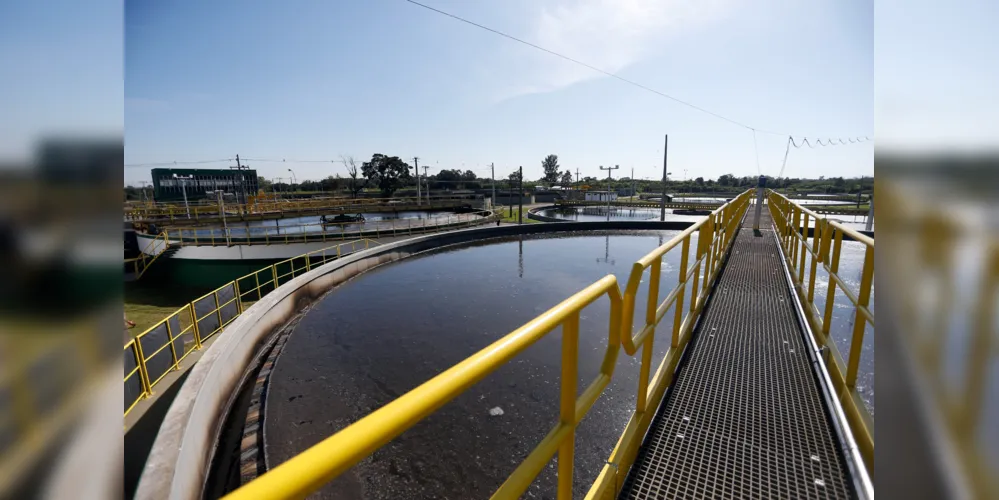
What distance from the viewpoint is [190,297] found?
14852 millimetres

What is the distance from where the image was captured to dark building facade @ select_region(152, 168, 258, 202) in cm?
3691

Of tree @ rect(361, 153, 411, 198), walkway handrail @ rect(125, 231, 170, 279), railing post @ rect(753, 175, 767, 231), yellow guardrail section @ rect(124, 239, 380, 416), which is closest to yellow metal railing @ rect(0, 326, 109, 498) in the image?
yellow guardrail section @ rect(124, 239, 380, 416)

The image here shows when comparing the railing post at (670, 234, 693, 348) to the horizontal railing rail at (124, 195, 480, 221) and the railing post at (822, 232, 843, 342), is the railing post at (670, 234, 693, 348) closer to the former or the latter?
the railing post at (822, 232, 843, 342)

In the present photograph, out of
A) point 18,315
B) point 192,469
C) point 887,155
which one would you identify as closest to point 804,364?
point 887,155

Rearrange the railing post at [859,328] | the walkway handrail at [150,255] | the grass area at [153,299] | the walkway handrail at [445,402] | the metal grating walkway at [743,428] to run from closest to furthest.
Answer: the walkway handrail at [445,402] < the metal grating walkway at [743,428] < the railing post at [859,328] < the grass area at [153,299] < the walkway handrail at [150,255]

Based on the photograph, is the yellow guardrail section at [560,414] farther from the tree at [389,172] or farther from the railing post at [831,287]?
the tree at [389,172]

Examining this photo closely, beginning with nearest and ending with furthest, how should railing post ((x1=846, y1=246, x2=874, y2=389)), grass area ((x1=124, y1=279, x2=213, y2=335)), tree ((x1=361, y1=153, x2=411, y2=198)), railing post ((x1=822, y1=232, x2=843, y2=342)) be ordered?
railing post ((x1=846, y1=246, x2=874, y2=389))
railing post ((x1=822, y1=232, x2=843, y2=342))
grass area ((x1=124, y1=279, x2=213, y2=335))
tree ((x1=361, y1=153, x2=411, y2=198))

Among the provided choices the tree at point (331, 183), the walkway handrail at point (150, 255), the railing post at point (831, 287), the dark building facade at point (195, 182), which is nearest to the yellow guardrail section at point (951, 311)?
the railing post at point (831, 287)

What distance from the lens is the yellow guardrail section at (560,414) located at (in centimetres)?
67

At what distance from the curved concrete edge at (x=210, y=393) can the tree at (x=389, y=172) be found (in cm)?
5804

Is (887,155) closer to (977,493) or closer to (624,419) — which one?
(977,493)

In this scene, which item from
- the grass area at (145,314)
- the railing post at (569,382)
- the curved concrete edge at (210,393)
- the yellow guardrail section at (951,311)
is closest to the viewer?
the yellow guardrail section at (951,311)

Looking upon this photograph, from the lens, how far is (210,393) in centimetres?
359

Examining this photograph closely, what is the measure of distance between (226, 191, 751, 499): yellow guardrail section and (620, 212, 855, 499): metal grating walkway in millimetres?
138
